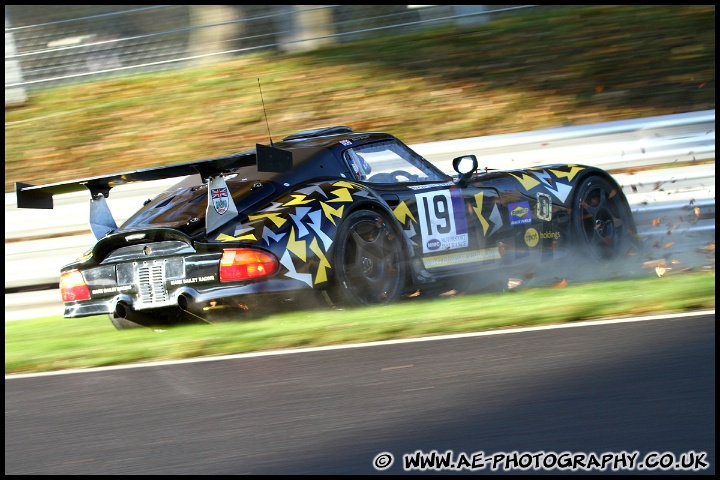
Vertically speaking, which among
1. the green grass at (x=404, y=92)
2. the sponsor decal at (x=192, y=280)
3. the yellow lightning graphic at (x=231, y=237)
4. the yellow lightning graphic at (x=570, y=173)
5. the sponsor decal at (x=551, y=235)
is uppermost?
the green grass at (x=404, y=92)

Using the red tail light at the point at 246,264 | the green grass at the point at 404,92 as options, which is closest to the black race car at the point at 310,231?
the red tail light at the point at 246,264

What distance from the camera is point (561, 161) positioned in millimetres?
9836

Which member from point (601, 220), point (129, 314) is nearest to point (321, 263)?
point (129, 314)

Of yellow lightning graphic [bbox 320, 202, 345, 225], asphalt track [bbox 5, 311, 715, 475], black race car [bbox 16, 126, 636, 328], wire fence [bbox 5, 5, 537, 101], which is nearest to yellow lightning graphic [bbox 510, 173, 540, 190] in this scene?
black race car [bbox 16, 126, 636, 328]

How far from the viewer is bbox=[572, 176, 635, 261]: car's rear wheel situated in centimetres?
862

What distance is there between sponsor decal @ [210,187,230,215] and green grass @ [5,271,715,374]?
778mm

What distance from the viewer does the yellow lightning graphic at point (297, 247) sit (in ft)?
22.5

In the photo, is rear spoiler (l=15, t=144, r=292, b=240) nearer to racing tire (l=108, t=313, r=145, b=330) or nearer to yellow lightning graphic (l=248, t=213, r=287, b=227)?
yellow lightning graphic (l=248, t=213, r=287, b=227)

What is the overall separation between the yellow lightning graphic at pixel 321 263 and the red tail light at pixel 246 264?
0.28m

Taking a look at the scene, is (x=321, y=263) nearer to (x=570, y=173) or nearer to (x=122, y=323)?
(x=122, y=323)

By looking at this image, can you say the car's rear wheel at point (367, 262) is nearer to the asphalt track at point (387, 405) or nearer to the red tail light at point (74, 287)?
the asphalt track at point (387, 405)

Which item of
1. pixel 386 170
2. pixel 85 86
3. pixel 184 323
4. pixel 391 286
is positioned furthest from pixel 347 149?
pixel 85 86

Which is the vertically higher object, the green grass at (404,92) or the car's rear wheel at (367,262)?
the green grass at (404,92)

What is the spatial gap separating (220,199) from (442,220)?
68.6 inches
